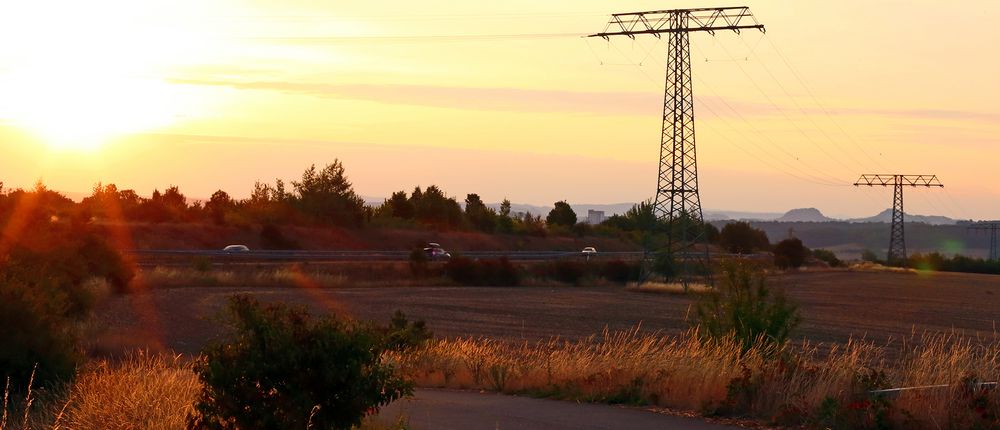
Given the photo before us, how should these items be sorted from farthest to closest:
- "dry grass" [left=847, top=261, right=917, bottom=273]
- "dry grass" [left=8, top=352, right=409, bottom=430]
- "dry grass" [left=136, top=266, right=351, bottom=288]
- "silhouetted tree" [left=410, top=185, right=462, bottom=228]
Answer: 1. "dry grass" [left=847, top=261, right=917, bottom=273]
2. "silhouetted tree" [left=410, top=185, right=462, bottom=228]
3. "dry grass" [left=136, top=266, right=351, bottom=288]
4. "dry grass" [left=8, top=352, right=409, bottom=430]

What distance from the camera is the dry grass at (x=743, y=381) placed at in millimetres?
13641

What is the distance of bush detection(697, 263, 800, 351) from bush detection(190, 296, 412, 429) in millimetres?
9315

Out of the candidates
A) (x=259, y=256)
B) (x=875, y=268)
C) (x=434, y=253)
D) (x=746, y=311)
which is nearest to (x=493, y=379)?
(x=746, y=311)

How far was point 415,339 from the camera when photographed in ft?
76.6

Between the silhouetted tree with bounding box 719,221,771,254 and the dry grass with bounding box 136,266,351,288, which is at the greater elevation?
the silhouetted tree with bounding box 719,221,771,254

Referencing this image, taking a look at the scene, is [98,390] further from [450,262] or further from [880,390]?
[450,262]

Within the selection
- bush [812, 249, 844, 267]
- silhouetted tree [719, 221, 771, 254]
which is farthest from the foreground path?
bush [812, 249, 844, 267]

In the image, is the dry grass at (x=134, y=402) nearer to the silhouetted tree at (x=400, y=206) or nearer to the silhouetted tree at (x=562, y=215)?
the silhouetted tree at (x=400, y=206)

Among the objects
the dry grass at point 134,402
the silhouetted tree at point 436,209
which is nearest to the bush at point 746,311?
the dry grass at point 134,402

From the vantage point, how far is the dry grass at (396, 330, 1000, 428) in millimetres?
13641

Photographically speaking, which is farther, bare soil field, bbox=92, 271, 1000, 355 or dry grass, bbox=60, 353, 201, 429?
bare soil field, bbox=92, 271, 1000, 355

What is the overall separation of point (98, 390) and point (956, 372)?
427 inches

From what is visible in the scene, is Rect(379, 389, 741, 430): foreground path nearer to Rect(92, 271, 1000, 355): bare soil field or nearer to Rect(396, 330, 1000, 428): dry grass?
Rect(396, 330, 1000, 428): dry grass

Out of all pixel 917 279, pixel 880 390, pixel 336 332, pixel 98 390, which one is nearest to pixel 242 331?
pixel 336 332
